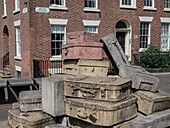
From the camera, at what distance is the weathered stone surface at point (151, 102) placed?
4469 mm

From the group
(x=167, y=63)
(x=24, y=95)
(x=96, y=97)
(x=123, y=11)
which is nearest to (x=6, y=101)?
(x=24, y=95)

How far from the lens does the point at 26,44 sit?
1188cm

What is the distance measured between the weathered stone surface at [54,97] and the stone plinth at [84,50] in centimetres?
120

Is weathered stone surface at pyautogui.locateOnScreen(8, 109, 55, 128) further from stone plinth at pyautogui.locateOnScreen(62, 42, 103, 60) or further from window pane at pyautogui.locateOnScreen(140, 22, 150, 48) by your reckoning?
window pane at pyautogui.locateOnScreen(140, 22, 150, 48)

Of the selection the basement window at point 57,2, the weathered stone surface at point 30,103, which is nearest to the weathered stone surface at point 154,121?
the weathered stone surface at point 30,103

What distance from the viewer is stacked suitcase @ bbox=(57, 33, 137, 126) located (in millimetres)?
3977

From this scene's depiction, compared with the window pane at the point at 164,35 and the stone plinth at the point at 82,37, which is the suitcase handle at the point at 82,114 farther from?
the window pane at the point at 164,35

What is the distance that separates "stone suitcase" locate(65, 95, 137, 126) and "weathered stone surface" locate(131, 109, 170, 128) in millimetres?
294

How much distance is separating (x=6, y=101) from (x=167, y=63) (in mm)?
10688

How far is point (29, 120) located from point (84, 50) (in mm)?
2272

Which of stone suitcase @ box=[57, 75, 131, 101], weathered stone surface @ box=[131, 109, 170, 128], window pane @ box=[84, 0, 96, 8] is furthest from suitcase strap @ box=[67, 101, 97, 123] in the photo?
window pane @ box=[84, 0, 96, 8]

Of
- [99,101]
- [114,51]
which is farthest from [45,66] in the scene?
[99,101]

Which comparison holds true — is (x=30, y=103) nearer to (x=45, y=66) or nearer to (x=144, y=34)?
(x=45, y=66)

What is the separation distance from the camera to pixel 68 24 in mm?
12289
